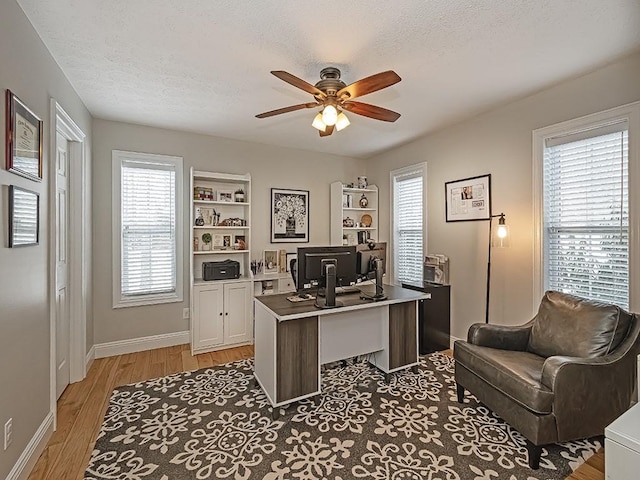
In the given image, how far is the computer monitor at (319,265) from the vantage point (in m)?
2.76

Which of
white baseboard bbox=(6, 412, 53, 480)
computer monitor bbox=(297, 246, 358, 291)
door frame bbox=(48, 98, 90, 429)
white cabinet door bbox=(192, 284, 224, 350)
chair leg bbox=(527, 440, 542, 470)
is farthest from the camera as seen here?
white cabinet door bbox=(192, 284, 224, 350)

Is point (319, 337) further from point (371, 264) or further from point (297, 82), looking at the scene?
point (297, 82)

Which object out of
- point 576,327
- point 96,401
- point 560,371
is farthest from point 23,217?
point 576,327

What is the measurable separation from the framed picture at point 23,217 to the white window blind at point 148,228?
177 cm

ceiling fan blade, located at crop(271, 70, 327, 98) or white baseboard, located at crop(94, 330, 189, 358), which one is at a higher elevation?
ceiling fan blade, located at crop(271, 70, 327, 98)

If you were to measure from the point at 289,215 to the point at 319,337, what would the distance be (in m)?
2.47

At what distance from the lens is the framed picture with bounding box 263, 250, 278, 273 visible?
4574 millimetres

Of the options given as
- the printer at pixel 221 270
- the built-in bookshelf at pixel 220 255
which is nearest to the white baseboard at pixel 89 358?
the built-in bookshelf at pixel 220 255

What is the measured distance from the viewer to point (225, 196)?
4.23m

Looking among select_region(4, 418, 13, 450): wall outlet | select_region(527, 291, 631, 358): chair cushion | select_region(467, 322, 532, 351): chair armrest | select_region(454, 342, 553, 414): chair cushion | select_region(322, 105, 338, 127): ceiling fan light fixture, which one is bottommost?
select_region(4, 418, 13, 450): wall outlet

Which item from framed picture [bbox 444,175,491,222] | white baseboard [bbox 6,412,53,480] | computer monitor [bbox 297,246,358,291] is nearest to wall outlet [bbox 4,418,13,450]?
white baseboard [bbox 6,412,53,480]

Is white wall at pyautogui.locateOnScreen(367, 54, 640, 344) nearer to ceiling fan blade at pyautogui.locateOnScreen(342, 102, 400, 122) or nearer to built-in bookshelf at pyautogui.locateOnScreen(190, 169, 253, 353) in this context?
ceiling fan blade at pyautogui.locateOnScreen(342, 102, 400, 122)

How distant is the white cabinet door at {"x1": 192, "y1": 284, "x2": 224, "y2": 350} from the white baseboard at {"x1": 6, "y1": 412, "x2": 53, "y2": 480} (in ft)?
5.22

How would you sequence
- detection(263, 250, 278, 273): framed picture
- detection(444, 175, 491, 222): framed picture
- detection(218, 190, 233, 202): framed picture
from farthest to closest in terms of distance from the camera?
detection(263, 250, 278, 273): framed picture < detection(218, 190, 233, 202): framed picture < detection(444, 175, 491, 222): framed picture
